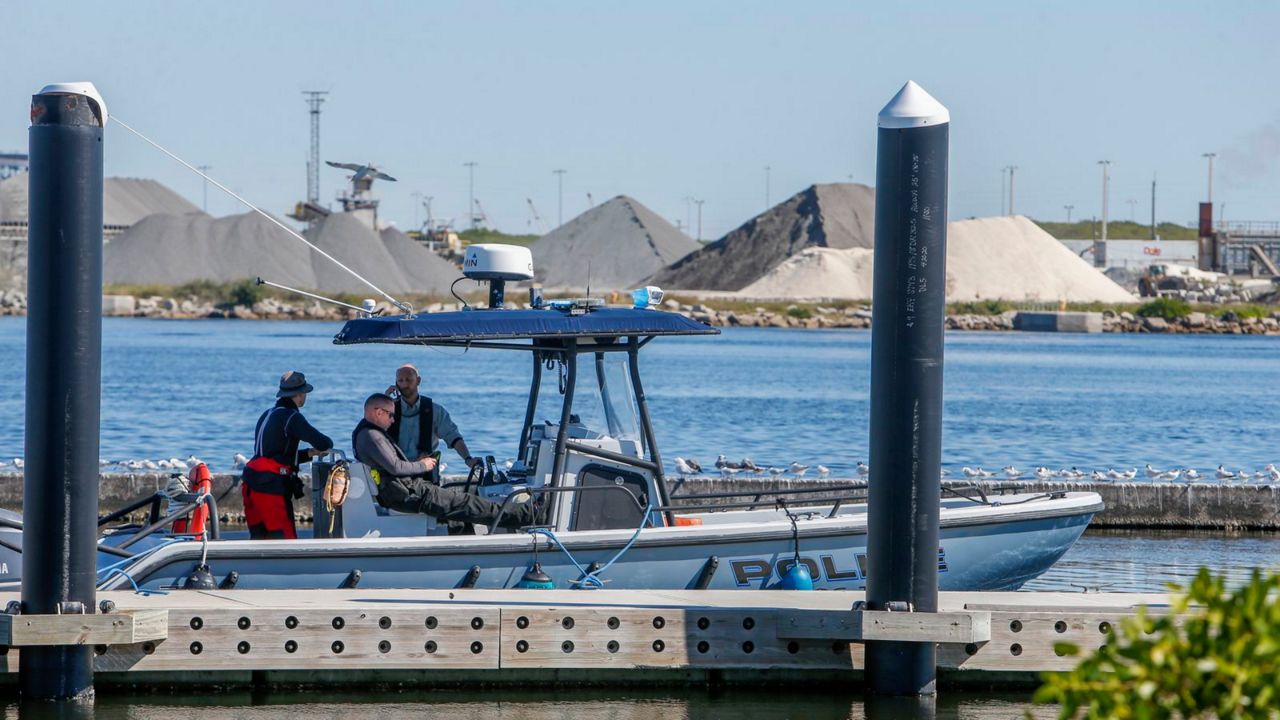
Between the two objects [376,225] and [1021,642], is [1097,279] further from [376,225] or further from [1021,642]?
[1021,642]

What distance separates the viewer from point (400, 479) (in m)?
9.87

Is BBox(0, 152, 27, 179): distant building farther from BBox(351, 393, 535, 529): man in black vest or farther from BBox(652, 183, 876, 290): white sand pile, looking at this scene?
BBox(351, 393, 535, 529): man in black vest

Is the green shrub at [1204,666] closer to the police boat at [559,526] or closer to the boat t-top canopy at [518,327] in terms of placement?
the boat t-top canopy at [518,327]

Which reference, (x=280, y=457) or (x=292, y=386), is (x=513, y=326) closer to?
(x=292, y=386)

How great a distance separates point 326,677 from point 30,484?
1.90 metres

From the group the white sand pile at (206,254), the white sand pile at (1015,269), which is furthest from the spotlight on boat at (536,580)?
the white sand pile at (206,254)

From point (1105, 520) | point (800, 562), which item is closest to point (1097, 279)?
point (1105, 520)

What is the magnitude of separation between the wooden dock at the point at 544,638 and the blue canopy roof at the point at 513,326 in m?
1.48

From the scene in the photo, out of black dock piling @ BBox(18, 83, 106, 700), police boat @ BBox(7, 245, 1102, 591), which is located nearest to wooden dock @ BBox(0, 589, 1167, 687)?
police boat @ BBox(7, 245, 1102, 591)

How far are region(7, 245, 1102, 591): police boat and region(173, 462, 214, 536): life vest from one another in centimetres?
6

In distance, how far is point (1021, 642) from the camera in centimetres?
897

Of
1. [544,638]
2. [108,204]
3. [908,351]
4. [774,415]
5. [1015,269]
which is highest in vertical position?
[108,204]

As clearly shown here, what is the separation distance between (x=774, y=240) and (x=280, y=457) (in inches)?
4979

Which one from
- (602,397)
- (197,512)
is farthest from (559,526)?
(197,512)
